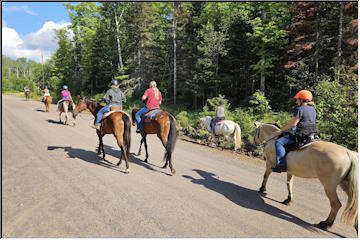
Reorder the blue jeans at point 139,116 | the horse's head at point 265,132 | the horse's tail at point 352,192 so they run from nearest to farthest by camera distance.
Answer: the horse's tail at point 352,192 → the horse's head at point 265,132 → the blue jeans at point 139,116

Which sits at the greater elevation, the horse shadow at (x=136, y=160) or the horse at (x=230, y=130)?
the horse at (x=230, y=130)

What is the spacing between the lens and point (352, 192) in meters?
3.95

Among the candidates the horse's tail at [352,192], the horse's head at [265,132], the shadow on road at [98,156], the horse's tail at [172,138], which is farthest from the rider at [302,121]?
the shadow on road at [98,156]

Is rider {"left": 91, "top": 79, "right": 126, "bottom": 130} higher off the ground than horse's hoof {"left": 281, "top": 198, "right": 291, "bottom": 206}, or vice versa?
rider {"left": 91, "top": 79, "right": 126, "bottom": 130}

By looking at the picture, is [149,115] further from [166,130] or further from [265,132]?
[265,132]

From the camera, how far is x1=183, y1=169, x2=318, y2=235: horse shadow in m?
4.60

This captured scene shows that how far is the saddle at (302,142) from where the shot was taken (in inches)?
193

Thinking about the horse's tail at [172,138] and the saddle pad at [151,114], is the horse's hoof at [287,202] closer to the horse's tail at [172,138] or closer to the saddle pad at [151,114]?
the horse's tail at [172,138]

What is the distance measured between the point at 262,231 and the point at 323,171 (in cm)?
159

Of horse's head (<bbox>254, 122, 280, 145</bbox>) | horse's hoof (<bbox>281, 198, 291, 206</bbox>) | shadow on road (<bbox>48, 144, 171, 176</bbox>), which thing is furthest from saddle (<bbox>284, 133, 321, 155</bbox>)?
shadow on road (<bbox>48, 144, 171, 176</bbox>)

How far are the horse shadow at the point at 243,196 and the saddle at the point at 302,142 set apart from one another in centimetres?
128

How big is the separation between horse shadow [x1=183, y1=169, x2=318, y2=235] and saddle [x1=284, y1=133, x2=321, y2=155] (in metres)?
1.28

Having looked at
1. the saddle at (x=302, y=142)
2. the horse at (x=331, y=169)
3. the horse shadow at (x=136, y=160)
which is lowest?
the horse shadow at (x=136, y=160)

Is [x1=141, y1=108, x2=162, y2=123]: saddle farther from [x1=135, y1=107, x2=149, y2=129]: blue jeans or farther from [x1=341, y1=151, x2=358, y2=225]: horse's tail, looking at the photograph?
[x1=341, y1=151, x2=358, y2=225]: horse's tail
